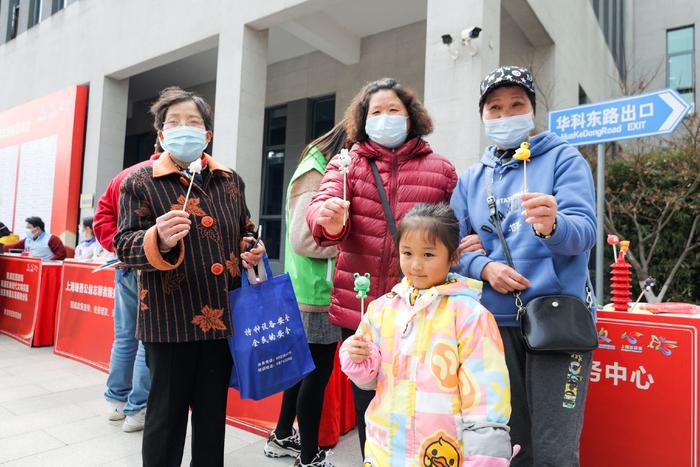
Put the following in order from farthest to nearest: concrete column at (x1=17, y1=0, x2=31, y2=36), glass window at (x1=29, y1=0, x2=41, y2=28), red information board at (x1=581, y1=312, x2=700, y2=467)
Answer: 1. concrete column at (x1=17, y1=0, x2=31, y2=36)
2. glass window at (x1=29, y1=0, x2=41, y2=28)
3. red information board at (x1=581, y1=312, x2=700, y2=467)

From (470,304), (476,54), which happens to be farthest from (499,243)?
(476,54)

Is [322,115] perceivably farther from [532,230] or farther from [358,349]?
[358,349]

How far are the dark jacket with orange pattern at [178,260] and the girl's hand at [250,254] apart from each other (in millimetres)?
73

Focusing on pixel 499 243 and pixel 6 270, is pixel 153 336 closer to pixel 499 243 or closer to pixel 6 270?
pixel 499 243

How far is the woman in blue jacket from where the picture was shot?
1.62 m

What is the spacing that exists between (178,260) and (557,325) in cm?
142

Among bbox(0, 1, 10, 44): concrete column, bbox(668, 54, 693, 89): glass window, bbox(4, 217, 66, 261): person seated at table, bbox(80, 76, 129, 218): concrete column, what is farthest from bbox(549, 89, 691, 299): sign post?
bbox(0, 1, 10, 44): concrete column

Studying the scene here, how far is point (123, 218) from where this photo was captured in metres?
1.99

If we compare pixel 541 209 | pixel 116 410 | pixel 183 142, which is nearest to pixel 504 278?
pixel 541 209

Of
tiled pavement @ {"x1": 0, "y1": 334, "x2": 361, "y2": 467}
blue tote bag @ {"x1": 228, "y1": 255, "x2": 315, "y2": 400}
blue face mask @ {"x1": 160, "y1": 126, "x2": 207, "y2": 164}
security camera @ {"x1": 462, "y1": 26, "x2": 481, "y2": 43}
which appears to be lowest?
tiled pavement @ {"x1": 0, "y1": 334, "x2": 361, "y2": 467}

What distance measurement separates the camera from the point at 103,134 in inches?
411

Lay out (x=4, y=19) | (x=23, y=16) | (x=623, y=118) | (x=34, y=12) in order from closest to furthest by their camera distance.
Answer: (x=623, y=118)
(x=34, y=12)
(x=23, y=16)
(x=4, y=19)

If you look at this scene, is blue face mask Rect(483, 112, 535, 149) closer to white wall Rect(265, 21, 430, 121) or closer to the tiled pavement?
the tiled pavement

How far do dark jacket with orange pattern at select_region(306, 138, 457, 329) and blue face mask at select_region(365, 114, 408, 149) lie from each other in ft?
0.11
